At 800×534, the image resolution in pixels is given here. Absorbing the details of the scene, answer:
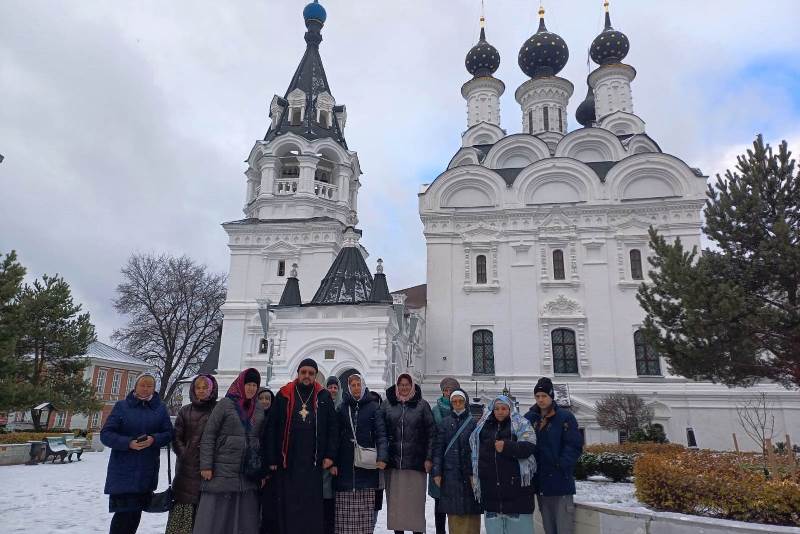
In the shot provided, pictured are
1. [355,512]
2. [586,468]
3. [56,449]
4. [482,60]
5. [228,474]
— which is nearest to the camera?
[228,474]

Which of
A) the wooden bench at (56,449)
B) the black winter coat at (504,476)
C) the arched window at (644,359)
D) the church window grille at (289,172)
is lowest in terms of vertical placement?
the wooden bench at (56,449)

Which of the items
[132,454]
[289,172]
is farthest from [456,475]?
[289,172]

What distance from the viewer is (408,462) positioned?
4715mm

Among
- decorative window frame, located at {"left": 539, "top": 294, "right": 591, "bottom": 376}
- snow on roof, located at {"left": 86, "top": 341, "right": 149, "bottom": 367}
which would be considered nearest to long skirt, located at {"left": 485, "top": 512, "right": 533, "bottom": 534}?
decorative window frame, located at {"left": 539, "top": 294, "right": 591, "bottom": 376}

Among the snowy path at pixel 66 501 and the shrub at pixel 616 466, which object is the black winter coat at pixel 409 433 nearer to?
the snowy path at pixel 66 501

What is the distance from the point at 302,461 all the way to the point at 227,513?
671 millimetres

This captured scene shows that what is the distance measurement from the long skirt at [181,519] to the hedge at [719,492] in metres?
4.12

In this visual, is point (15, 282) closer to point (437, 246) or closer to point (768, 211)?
point (437, 246)

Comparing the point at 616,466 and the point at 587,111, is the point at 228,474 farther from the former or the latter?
the point at 587,111

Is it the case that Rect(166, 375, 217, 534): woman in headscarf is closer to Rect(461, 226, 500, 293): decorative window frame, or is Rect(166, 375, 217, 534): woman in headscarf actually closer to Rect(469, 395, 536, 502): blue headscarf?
Rect(469, 395, 536, 502): blue headscarf

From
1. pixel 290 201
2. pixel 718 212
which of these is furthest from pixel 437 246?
pixel 718 212

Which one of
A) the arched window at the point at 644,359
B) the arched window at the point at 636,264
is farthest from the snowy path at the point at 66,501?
the arched window at the point at 636,264

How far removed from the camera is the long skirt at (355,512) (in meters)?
4.53

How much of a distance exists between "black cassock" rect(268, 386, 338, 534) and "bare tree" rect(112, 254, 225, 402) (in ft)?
75.7
